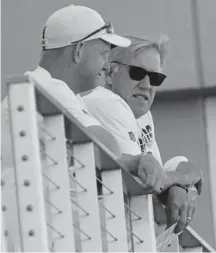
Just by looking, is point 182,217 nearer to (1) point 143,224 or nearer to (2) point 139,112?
(1) point 143,224

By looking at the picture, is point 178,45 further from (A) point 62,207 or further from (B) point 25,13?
(A) point 62,207

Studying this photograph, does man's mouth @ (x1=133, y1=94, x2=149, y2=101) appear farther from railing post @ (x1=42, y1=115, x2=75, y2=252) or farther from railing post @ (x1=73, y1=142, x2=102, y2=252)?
railing post @ (x1=42, y1=115, x2=75, y2=252)

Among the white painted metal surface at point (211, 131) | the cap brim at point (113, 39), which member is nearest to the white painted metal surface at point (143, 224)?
the cap brim at point (113, 39)

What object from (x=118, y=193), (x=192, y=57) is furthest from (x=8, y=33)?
(x=118, y=193)

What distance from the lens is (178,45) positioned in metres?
9.26

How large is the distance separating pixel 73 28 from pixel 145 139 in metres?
0.70

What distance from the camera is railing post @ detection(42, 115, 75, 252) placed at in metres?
4.12

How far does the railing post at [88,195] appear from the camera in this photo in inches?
168

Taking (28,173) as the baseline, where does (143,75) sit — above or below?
above

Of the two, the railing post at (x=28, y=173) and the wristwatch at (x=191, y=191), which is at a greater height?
the railing post at (x=28, y=173)

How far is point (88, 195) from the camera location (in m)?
4.27

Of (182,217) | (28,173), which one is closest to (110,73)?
(182,217)

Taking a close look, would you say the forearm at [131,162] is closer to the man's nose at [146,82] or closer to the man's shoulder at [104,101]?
the man's shoulder at [104,101]

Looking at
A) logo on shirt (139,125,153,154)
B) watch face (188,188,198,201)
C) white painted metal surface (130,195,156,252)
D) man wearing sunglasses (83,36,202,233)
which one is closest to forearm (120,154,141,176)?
man wearing sunglasses (83,36,202,233)
